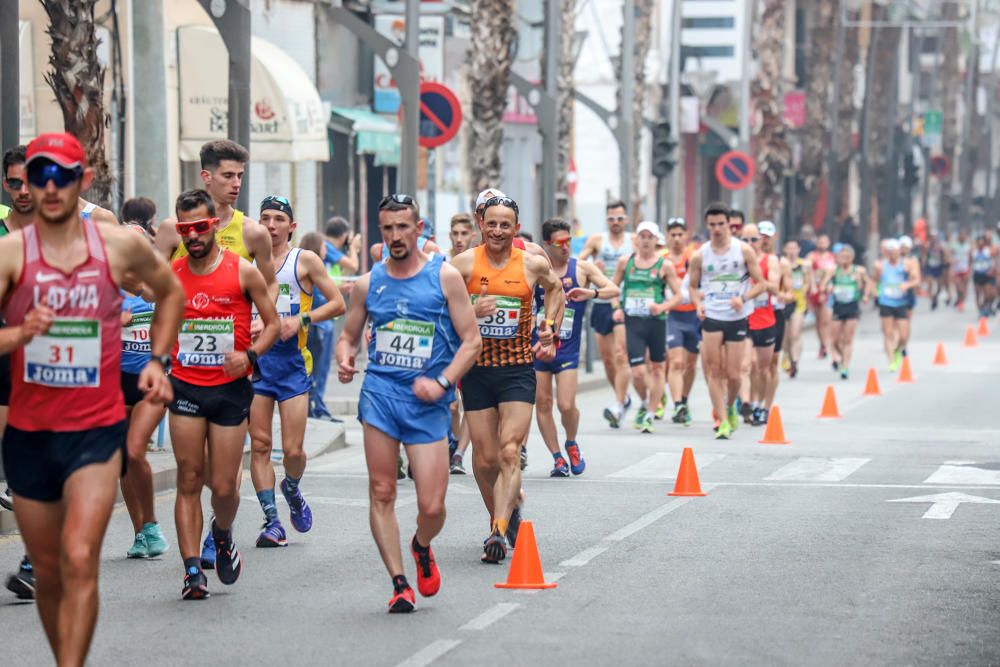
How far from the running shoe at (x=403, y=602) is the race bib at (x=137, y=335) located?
8.22 ft

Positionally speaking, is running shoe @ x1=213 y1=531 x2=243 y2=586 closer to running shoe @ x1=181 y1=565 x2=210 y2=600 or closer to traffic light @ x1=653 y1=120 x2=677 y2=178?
running shoe @ x1=181 y1=565 x2=210 y2=600

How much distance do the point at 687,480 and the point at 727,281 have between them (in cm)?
480

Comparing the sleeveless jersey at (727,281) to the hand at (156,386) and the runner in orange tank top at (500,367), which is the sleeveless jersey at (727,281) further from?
the hand at (156,386)

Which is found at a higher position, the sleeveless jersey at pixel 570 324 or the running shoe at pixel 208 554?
the sleeveless jersey at pixel 570 324

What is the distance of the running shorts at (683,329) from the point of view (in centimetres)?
1991

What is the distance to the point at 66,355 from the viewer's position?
278 inches

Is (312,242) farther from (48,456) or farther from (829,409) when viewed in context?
(48,456)

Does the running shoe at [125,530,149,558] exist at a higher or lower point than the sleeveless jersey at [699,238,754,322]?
lower

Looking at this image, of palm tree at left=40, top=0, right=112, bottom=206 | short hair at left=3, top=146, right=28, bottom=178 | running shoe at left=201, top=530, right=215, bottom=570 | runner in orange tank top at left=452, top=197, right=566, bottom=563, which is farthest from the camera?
palm tree at left=40, top=0, right=112, bottom=206

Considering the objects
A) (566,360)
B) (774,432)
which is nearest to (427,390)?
(566,360)

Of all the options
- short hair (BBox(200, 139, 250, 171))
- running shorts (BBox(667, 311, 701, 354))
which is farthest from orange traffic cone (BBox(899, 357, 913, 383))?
short hair (BBox(200, 139, 250, 171))

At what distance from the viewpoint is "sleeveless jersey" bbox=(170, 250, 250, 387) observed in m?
9.40

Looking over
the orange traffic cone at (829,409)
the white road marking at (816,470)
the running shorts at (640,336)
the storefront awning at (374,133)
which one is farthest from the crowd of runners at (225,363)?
the storefront awning at (374,133)

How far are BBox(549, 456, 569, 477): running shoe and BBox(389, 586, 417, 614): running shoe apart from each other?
5.95 meters
